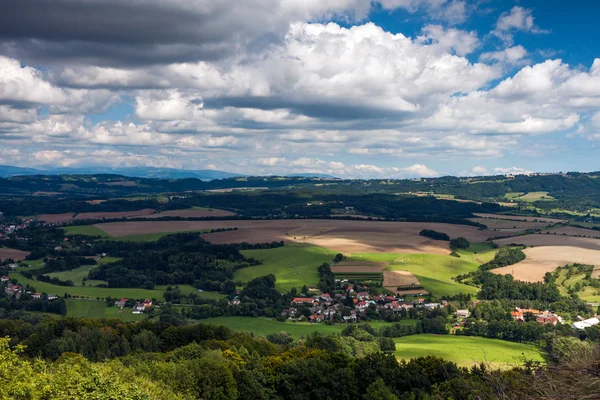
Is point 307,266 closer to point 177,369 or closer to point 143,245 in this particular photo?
point 143,245

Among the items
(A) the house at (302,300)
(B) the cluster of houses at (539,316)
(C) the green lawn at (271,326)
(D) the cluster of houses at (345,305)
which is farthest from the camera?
(A) the house at (302,300)

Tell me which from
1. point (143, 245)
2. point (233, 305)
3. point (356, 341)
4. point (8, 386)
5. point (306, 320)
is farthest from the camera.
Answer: point (143, 245)

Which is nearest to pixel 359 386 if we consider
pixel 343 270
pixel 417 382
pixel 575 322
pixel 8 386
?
pixel 417 382

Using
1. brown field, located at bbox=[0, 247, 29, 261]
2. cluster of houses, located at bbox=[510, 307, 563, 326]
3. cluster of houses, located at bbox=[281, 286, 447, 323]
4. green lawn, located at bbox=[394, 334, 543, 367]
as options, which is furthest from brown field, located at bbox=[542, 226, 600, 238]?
brown field, located at bbox=[0, 247, 29, 261]

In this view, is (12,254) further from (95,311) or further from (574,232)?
(574,232)

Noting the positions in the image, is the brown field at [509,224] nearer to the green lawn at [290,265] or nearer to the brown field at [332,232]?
the brown field at [332,232]

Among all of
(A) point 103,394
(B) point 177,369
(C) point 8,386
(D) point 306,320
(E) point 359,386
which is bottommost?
(D) point 306,320

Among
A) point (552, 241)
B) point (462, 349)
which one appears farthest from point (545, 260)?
point (462, 349)

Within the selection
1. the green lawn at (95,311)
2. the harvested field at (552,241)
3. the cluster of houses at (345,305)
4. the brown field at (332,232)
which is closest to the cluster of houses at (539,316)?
the cluster of houses at (345,305)
